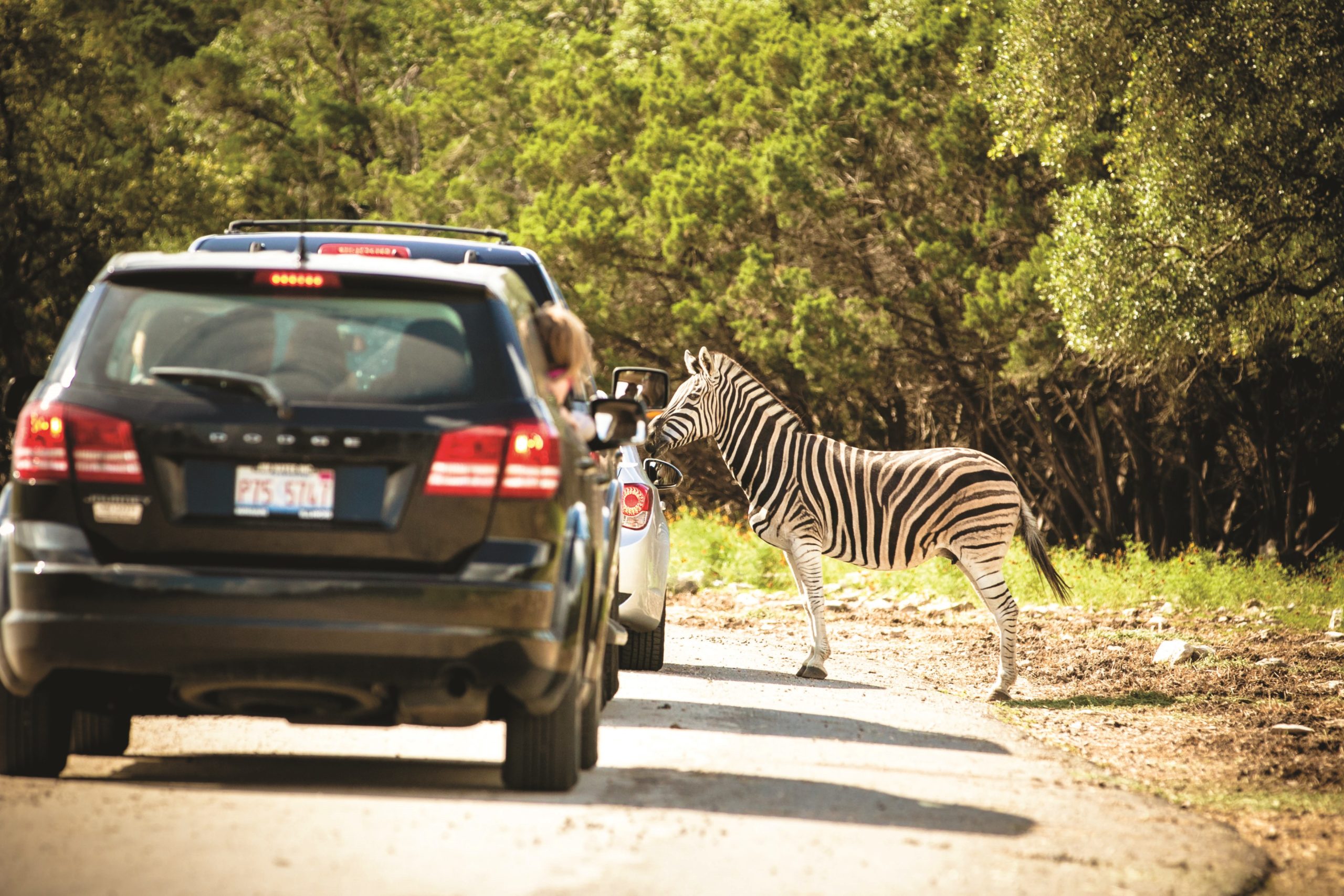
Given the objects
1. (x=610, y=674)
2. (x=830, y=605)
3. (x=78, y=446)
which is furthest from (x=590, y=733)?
(x=830, y=605)

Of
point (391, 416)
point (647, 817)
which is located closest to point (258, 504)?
point (391, 416)

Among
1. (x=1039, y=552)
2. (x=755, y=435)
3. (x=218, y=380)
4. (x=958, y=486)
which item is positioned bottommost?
(x=1039, y=552)

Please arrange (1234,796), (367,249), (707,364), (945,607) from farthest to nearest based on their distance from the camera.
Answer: (945,607) → (707,364) → (367,249) → (1234,796)

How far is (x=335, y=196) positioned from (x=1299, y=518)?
93.2 feet

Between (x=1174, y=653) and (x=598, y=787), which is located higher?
(x=598, y=787)

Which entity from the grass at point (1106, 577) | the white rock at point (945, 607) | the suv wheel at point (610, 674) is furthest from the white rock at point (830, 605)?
the suv wheel at point (610, 674)

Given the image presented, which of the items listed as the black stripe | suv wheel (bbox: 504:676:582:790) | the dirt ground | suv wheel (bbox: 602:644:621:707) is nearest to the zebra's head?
the black stripe

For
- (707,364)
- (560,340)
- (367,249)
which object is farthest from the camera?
(707,364)

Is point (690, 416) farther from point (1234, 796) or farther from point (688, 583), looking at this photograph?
point (688, 583)

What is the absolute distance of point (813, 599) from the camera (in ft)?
46.0

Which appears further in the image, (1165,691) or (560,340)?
(1165,691)

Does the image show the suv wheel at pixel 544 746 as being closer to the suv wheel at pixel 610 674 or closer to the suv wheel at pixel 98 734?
the suv wheel at pixel 98 734

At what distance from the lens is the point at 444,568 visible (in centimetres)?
633

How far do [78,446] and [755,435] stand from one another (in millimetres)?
9273
